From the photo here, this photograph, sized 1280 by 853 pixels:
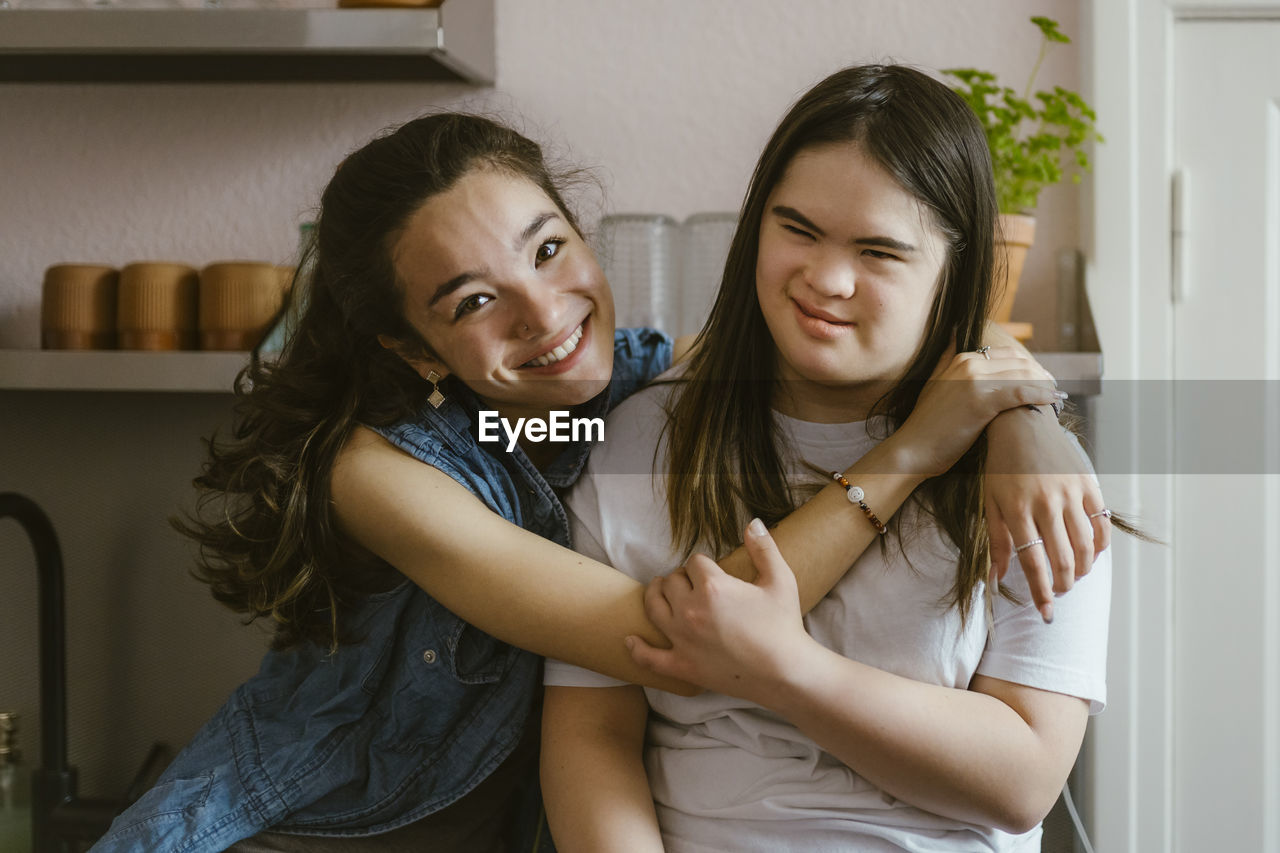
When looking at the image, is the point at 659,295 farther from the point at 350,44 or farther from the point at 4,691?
the point at 4,691

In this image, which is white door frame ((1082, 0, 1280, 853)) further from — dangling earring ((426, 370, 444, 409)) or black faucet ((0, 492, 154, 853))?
black faucet ((0, 492, 154, 853))

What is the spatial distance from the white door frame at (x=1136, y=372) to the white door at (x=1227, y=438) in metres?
0.02

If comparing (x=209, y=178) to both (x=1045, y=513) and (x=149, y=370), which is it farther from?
(x=1045, y=513)

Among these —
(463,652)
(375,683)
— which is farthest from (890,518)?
(375,683)

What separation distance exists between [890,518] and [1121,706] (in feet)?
2.44

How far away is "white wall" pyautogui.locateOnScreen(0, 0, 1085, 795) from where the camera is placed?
1.42 metres

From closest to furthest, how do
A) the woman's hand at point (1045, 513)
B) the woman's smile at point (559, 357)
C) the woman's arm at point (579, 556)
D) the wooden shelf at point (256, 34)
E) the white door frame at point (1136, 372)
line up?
the woman's hand at point (1045, 513) < the woman's arm at point (579, 556) < the woman's smile at point (559, 357) < the wooden shelf at point (256, 34) < the white door frame at point (1136, 372)

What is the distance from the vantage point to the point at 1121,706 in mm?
1397

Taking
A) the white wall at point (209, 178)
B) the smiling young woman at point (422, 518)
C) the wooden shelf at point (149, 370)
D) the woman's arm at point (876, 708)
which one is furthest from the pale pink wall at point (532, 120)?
the woman's arm at point (876, 708)

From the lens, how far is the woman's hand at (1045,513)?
754 millimetres

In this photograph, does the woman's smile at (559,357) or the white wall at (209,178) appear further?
the white wall at (209,178)
